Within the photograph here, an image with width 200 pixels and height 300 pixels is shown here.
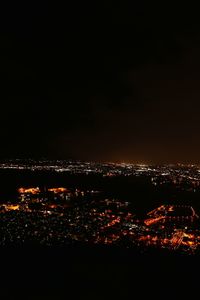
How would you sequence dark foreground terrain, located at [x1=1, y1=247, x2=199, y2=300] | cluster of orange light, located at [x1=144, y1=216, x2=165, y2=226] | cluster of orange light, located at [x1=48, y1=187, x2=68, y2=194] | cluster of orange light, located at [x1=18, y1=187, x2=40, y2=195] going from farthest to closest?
cluster of orange light, located at [x1=48, y1=187, x2=68, y2=194] < cluster of orange light, located at [x1=18, y1=187, x2=40, y2=195] < cluster of orange light, located at [x1=144, y1=216, x2=165, y2=226] < dark foreground terrain, located at [x1=1, y1=247, x2=199, y2=300]

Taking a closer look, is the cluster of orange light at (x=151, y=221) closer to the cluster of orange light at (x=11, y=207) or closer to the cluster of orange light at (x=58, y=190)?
the cluster of orange light at (x=11, y=207)

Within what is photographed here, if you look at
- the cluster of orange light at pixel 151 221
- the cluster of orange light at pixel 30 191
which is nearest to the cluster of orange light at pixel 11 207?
the cluster of orange light at pixel 30 191

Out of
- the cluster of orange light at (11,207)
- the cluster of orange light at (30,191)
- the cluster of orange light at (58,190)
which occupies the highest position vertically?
the cluster of orange light at (11,207)

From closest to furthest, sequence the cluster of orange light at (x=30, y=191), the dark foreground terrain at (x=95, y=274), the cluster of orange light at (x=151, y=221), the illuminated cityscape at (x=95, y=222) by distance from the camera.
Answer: the dark foreground terrain at (x=95, y=274) → the illuminated cityscape at (x=95, y=222) → the cluster of orange light at (x=151, y=221) → the cluster of orange light at (x=30, y=191)

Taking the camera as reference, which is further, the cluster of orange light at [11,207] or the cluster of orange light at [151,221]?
the cluster of orange light at [11,207]

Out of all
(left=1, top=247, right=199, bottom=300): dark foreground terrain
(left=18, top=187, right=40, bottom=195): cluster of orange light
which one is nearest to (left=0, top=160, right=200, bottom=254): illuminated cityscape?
(left=18, top=187, right=40, bottom=195): cluster of orange light

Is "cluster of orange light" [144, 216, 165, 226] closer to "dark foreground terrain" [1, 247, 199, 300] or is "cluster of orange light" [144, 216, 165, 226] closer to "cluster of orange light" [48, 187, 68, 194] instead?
"dark foreground terrain" [1, 247, 199, 300]

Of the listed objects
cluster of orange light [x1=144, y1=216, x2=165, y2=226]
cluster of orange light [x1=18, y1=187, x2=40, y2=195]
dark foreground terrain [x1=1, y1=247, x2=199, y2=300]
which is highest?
dark foreground terrain [x1=1, y1=247, x2=199, y2=300]

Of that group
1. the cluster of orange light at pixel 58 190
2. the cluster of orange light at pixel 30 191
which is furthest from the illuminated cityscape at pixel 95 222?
the cluster of orange light at pixel 58 190

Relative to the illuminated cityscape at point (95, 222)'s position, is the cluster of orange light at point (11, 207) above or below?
above

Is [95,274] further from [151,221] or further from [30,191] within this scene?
[30,191]

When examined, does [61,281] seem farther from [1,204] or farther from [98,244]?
[1,204]

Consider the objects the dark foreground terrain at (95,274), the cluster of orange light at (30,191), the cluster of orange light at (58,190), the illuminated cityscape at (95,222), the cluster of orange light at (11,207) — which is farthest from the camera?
the cluster of orange light at (58,190)

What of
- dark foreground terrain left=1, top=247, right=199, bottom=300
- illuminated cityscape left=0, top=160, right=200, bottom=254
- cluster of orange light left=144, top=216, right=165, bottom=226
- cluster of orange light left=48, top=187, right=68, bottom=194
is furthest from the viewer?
cluster of orange light left=48, top=187, right=68, bottom=194
